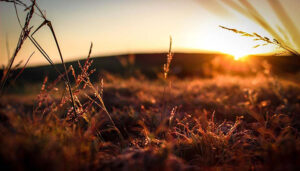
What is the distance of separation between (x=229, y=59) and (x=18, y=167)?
975 inches

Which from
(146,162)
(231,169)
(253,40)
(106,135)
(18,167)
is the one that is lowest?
(106,135)

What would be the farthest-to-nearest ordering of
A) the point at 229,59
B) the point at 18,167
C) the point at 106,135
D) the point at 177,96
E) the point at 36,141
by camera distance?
the point at 229,59 < the point at 177,96 < the point at 106,135 < the point at 36,141 < the point at 18,167

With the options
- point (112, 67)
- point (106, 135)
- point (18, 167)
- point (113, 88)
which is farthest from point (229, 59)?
point (18, 167)

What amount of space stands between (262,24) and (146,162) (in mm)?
1084

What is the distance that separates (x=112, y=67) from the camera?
83.0ft

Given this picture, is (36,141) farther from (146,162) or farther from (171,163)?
(171,163)

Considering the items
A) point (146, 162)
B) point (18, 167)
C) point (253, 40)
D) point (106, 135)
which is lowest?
point (106, 135)

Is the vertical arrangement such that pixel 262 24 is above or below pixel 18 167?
above

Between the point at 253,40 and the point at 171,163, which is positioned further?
the point at 253,40

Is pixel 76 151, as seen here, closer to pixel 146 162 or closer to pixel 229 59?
pixel 146 162

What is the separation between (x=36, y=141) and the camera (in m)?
1.14

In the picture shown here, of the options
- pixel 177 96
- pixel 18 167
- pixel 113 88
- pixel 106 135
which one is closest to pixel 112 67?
pixel 113 88

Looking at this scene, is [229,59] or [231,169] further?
[229,59]

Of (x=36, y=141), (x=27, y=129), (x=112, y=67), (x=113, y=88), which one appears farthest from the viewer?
(x=112, y=67)
